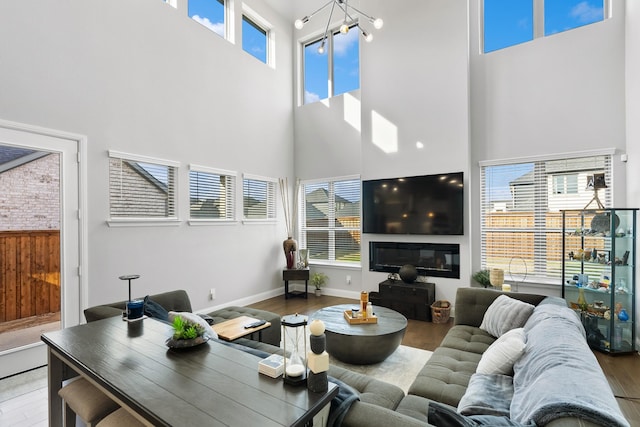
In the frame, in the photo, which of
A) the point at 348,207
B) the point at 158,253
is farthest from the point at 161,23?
the point at 348,207

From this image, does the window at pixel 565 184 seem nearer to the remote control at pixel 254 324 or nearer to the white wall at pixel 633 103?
the white wall at pixel 633 103

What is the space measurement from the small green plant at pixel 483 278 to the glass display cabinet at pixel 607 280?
99cm

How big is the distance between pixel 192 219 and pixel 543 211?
17.1ft

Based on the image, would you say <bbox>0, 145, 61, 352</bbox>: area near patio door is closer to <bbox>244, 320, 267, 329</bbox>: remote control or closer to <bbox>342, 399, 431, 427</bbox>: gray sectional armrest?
<bbox>244, 320, 267, 329</bbox>: remote control

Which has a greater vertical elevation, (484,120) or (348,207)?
(484,120)

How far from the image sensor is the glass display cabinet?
3.38m

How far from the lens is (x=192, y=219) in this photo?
4684mm

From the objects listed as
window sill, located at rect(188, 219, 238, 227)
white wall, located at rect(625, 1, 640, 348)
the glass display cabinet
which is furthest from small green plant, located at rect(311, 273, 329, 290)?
white wall, located at rect(625, 1, 640, 348)

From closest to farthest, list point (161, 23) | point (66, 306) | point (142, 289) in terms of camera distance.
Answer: point (66, 306)
point (142, 289)
point (161, 23)

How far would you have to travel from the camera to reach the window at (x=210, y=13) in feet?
16.0

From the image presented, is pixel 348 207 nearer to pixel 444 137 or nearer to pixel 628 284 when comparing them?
pixel 444 137

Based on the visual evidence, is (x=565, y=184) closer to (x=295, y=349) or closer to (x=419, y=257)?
(x=419, y=257)

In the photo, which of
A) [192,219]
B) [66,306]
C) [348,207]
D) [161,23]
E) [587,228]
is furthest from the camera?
[348,207]

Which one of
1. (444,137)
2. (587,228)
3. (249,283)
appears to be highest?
(444,137)
